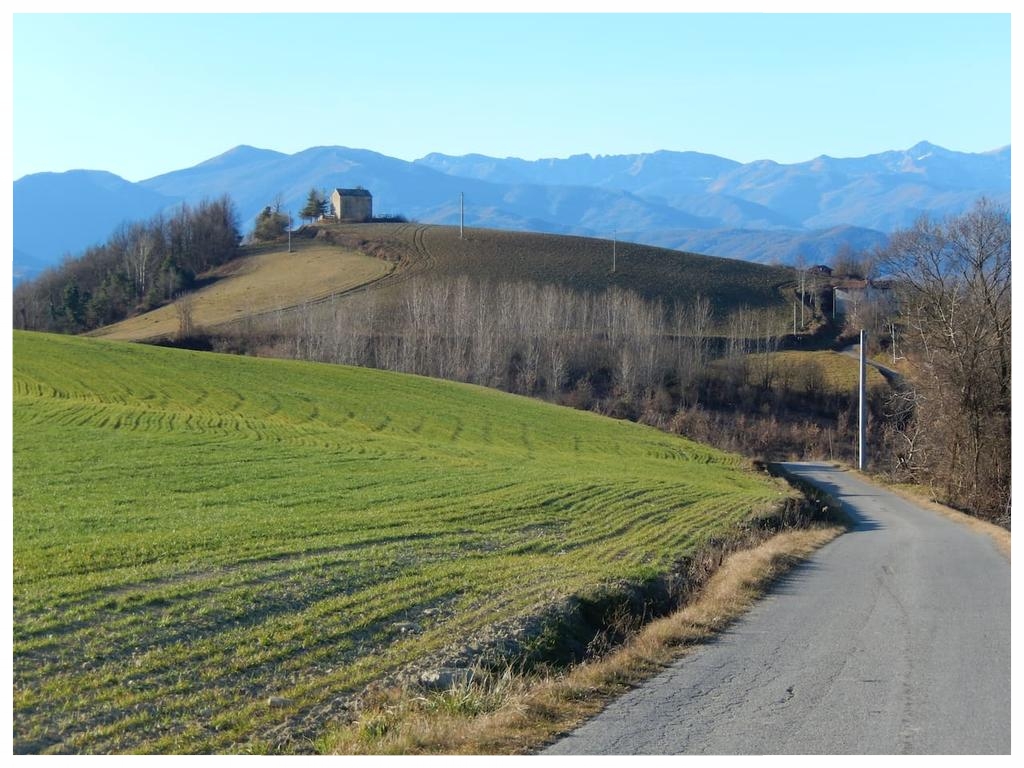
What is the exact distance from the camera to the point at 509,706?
964 centimetres

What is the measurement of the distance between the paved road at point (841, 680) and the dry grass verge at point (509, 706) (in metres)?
0.29

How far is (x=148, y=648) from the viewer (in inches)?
417

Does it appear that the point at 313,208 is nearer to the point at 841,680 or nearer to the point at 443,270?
the point at 443,270

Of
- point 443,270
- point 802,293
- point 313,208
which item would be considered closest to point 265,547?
point 443,270

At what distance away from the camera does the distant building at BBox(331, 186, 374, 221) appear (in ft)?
504

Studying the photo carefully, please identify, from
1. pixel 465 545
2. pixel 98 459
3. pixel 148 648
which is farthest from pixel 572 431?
pixel 148 648

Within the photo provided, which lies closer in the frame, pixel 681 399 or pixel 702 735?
pixel 702 735

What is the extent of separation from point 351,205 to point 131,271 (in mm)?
40647

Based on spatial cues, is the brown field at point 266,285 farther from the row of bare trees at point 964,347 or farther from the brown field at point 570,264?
the row of bare trees at point 964,347

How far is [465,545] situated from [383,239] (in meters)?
111

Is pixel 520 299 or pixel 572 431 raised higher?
pixel 520 299

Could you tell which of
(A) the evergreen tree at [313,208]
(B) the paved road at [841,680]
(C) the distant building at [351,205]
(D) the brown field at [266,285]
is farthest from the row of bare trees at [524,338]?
(B) the paved road at [841,680]

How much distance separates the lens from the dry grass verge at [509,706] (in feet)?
28.2

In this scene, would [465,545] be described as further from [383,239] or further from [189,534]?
[383,239]
